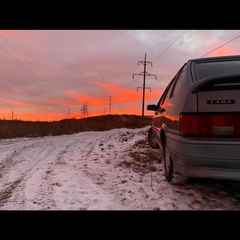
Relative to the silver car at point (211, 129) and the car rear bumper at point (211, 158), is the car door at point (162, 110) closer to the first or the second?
the silver car at point (211, 129)

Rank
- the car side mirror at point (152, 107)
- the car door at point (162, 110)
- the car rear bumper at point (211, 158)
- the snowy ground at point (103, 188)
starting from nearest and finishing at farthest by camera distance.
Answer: the car rear bumper at point (211, 158), the snowy ground at point (103, 188), the car door at point (162, 110), the car side mirror at point (152, 107)

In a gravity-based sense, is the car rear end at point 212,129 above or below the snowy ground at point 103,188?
above

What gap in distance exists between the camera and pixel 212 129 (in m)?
2.75

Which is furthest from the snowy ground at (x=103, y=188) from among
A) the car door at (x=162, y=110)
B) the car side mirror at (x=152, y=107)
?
the car side mirror at (x=152, y=107)

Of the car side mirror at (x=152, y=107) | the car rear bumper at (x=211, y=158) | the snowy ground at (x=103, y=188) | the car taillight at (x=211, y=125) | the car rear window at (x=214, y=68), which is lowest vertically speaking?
the snowy ground at (x=103, y=188)

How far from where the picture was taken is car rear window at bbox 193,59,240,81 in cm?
324

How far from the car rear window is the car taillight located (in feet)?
2.12

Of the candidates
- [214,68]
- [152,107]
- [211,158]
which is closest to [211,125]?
[211,158]

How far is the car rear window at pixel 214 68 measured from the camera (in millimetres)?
3242

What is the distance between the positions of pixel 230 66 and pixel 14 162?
5201 millimetres

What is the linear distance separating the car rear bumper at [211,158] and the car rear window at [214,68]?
93 centimetres

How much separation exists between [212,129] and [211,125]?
0.05m
